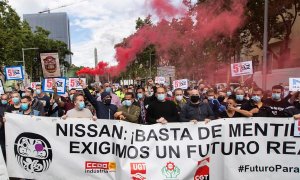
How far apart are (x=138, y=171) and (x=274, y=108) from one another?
2.82 meters

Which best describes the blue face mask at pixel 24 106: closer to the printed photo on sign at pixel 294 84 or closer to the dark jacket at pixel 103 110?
the dark jacket at pixel 103 110

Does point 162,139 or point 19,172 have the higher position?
point 162,139

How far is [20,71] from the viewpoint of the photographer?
1505cm

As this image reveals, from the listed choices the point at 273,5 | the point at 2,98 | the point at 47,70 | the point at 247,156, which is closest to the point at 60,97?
the point at 2,98

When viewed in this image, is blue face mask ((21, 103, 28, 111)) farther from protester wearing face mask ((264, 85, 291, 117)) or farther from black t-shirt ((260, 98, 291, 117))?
protester wearing face mask ((264, 85, 291, 117))

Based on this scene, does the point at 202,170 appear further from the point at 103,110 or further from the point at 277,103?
the point at 103,110

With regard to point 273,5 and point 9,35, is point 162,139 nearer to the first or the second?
point 273,5

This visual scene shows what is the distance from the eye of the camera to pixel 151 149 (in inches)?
243

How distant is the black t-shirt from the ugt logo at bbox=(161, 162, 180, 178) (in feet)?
6.03

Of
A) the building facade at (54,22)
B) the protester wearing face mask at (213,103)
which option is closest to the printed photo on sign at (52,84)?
the protester wearing face mask at (213,103)

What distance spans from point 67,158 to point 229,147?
2496 mm

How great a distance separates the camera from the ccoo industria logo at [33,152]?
6352 mm

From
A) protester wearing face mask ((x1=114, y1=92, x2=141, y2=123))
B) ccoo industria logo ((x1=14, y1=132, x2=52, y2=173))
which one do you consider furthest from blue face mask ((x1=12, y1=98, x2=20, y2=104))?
protester wearing face mask ((x1=114, y1=92, x2=141, y2=123))

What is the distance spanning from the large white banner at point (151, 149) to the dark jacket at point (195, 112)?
73 centimetres
